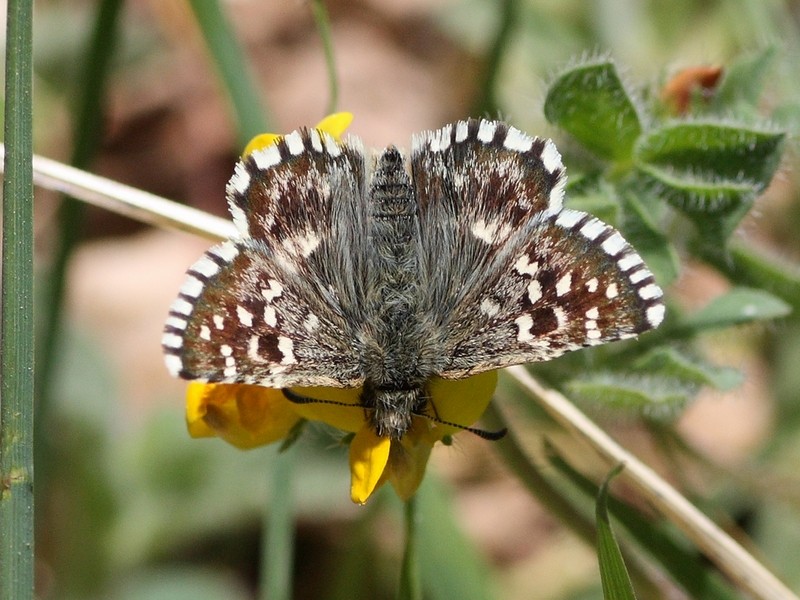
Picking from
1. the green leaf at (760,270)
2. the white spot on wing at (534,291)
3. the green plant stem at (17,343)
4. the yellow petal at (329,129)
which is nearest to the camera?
the green plant stem at (17,343)

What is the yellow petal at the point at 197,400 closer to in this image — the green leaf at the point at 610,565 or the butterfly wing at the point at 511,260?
the butterfly wing at the point at 511,260

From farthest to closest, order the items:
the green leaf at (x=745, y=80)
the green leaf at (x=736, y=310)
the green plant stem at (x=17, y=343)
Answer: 1. the green leaf at (x=745, y=80)
2. the green leaf at (x=736, y=310)
3. the green plant stem at (x=17, y=343)

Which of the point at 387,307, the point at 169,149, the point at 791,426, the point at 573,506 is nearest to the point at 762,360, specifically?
the point at 791,426

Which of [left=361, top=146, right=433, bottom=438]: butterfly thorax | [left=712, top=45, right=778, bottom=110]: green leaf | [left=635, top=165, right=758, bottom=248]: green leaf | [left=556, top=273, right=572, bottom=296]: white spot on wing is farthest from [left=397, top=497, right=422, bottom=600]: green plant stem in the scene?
[left=712, top=45, right=778, bottom=110]: green leaf

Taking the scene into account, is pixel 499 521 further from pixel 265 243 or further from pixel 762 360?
pixel 265 243

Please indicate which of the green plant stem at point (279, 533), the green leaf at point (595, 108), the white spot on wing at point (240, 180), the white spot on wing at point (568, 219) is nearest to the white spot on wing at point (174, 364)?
the white spot on wing at point (240, 180)

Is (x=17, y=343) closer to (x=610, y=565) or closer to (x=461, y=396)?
(x=461, y=396)
